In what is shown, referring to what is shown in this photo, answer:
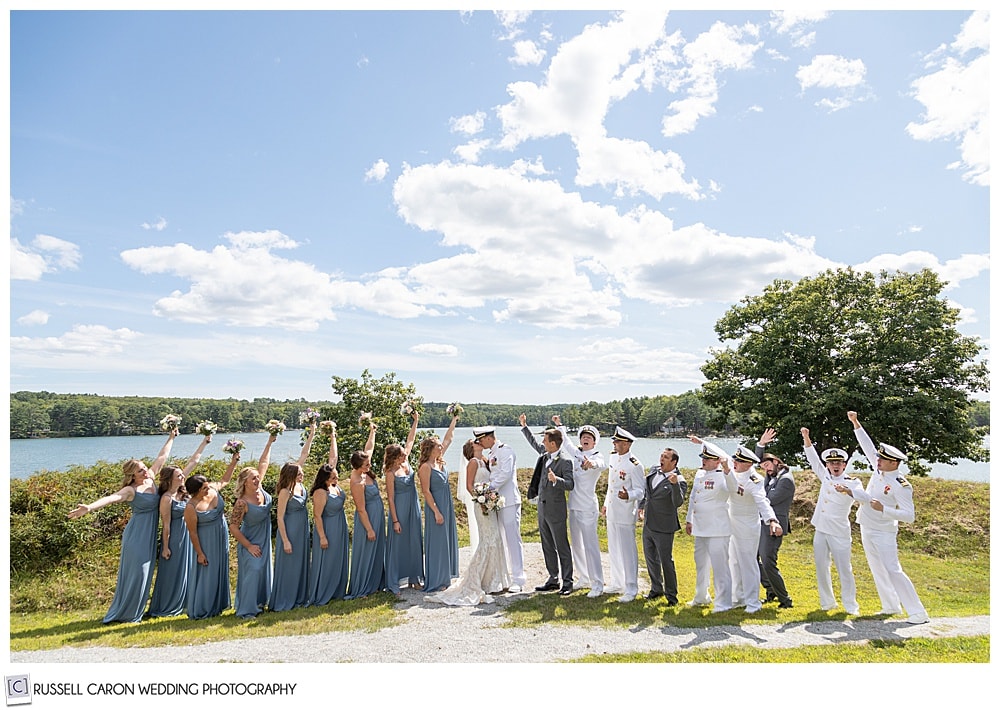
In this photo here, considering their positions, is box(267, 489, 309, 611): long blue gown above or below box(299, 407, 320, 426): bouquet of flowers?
below

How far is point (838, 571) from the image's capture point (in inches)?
290

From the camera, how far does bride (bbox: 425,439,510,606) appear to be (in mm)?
7629

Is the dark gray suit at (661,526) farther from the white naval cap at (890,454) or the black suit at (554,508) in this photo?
the white naval cap at (890,454)

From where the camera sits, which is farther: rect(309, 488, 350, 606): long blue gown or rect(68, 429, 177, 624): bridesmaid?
rect(309, 488, 350, 606): long blue gown

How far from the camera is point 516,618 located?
6965 mm

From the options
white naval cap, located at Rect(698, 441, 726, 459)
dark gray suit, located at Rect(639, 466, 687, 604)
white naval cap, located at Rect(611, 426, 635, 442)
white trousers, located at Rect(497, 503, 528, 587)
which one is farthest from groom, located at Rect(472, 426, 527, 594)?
white naval cap, located at Rect(698, 441, 726, 459)

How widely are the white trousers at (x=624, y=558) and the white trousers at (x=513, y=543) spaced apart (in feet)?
4.02

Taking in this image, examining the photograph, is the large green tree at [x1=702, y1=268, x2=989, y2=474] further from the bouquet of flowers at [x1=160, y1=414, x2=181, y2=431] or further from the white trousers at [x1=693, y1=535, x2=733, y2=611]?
the bouquet of flowers at [x1=160, y1=414, x2=181, y2=431]

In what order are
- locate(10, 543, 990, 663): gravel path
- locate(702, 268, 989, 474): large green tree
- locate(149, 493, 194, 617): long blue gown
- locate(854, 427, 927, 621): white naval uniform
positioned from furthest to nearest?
locate(702, 268, 989, 474): large green tree
locate(149, 493, 194, 617): long blue gown
locate(854, 427, 927, 621): white naval uniform
locate(10, 543, 990, 663): gravel path

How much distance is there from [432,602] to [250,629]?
2.13m

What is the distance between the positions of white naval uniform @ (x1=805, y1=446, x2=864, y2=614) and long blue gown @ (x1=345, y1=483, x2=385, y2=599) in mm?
5505

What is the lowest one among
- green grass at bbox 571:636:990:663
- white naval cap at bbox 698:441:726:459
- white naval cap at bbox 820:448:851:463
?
green grass at bbox 571:636:990:663

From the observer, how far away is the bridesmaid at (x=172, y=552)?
7234mm
